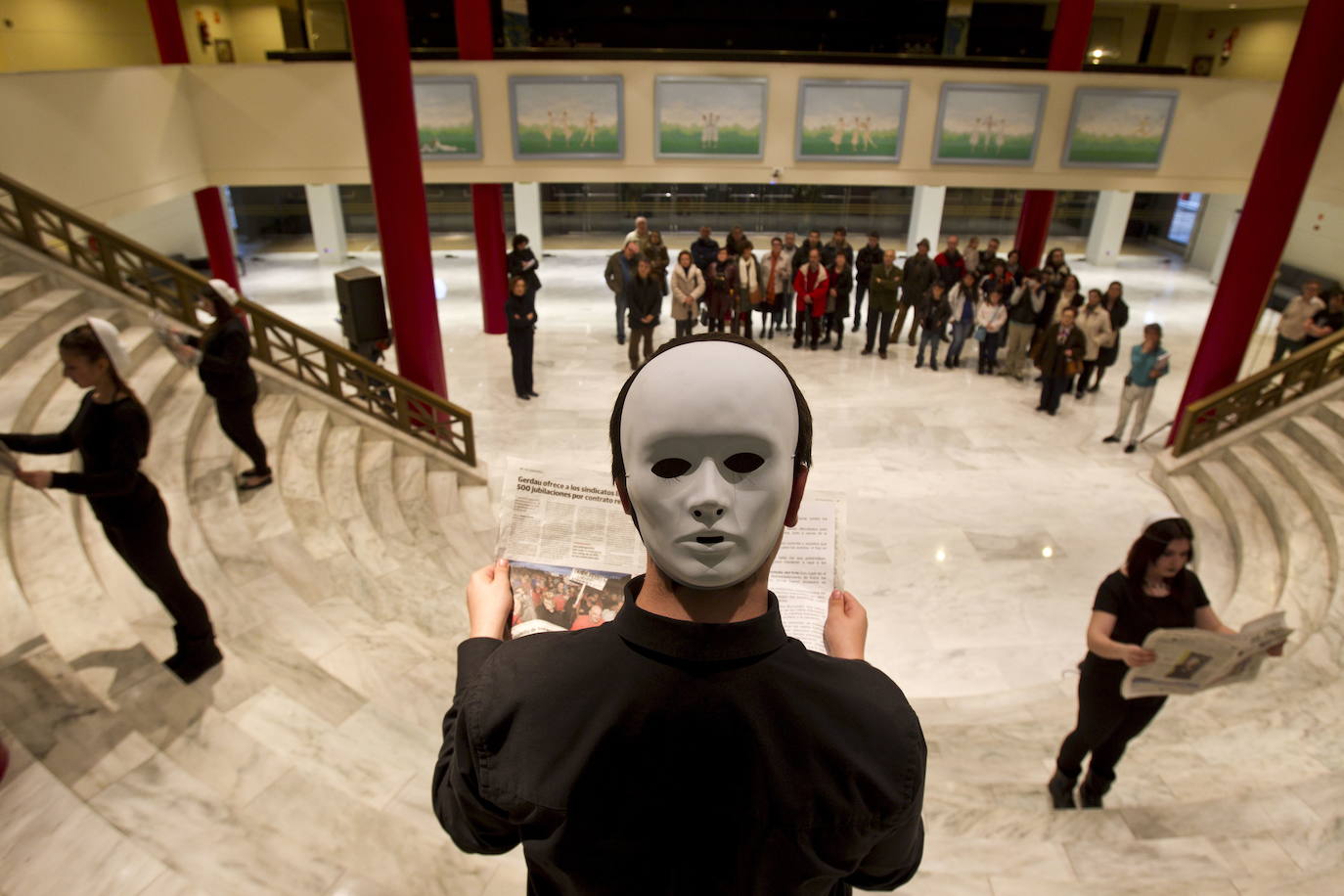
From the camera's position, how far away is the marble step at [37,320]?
5.53 m

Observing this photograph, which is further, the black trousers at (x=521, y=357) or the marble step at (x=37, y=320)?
the black trousers at (x=521, y=357)

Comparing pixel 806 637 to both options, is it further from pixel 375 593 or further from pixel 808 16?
pixel 808 16

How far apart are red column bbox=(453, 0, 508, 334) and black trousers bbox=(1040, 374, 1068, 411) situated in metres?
6.73

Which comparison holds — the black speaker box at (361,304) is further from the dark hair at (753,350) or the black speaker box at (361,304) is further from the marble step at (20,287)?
the dark hair at (753,350)

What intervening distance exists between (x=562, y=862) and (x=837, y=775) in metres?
0.41

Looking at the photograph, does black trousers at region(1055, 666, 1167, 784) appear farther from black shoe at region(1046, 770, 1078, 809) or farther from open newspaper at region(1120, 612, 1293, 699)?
open newspaper at region(1120, 612, 1293, 699)

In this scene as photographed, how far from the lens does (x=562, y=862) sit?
1.18 m

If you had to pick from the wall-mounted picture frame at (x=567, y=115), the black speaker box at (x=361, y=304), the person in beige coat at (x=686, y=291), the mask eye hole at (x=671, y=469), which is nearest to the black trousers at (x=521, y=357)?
the black speaker box at (x=361, y=304)

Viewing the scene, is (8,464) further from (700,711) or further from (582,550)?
(700,711)

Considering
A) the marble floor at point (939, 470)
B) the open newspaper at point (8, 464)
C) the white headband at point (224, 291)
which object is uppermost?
the white headband at point (224, 291)

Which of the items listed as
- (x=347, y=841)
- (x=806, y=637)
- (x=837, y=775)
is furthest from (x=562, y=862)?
(x=347, y=841)

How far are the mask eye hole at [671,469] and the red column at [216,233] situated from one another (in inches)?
466

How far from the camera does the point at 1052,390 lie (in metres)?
8.94

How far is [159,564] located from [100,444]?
0.65 m
